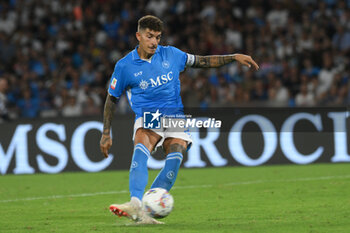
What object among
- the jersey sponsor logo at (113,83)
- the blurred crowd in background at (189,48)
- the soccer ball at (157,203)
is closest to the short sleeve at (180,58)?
the jersey sponsor logo at (113,83)

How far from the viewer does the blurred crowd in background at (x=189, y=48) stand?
16.1 meters

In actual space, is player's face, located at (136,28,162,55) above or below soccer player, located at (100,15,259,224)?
above

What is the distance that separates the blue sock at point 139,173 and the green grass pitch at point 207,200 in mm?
356

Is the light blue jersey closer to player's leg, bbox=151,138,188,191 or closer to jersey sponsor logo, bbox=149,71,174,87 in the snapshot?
jersey sponsor logo, bbox=149,71,174,87

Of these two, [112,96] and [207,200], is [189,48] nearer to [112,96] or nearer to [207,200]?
[207,200]

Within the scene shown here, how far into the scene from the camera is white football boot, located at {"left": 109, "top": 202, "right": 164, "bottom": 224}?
6.91 m

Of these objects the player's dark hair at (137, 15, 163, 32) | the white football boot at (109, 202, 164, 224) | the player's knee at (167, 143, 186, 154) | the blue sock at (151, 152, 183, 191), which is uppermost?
the player's dark hair at (137, 15, 163, 32)

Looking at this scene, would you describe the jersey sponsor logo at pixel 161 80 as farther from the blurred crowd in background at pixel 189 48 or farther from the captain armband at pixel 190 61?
the blurred crowd in background at pixel 189 48

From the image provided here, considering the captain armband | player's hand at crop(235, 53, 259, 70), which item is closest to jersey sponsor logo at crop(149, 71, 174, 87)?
the captain armband

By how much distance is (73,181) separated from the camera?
12.8 m

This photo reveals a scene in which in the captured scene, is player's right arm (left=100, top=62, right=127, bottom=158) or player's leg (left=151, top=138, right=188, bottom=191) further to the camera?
player's right arm (left=100, top=62, right=127, bottom=158)

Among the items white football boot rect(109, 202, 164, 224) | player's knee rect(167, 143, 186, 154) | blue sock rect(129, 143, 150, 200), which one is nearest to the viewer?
white football boot rect(109, 202, 164, 224)

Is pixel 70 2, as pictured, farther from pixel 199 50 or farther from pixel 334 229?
pixel 334 229

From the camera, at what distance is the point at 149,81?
7520 mm
